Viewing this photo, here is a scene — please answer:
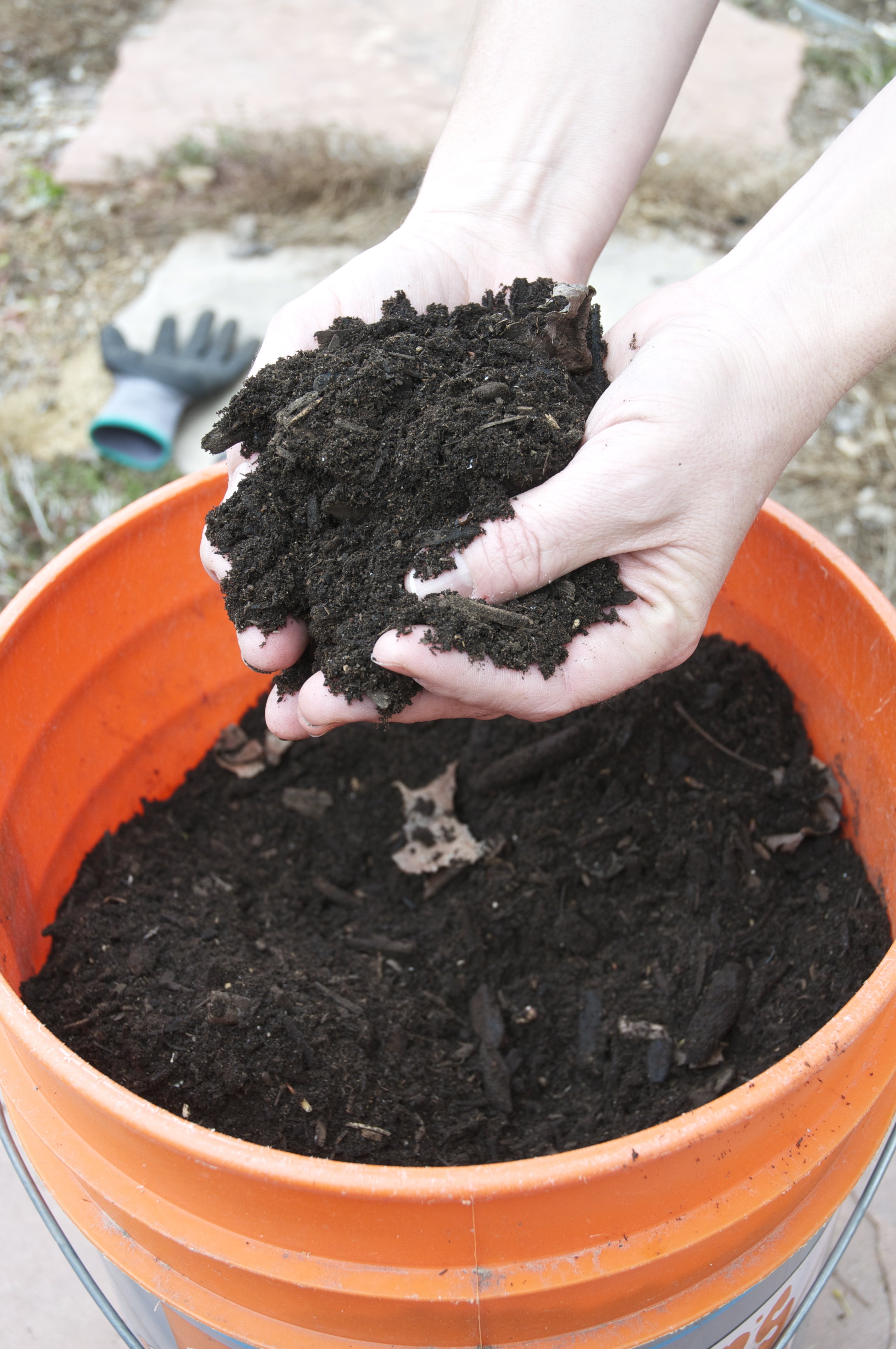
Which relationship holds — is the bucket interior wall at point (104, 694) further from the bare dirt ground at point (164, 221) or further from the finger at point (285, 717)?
the bare dirt ground at point (164, 221)

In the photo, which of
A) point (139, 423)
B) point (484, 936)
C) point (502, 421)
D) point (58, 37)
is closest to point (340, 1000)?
point (484, 936)

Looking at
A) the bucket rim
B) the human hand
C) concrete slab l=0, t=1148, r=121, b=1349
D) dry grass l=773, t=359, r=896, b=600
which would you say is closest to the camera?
the bucket rim

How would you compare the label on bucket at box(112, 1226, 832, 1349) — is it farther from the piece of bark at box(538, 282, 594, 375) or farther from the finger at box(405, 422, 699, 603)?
the piece of bark at box(538, 282, 594, 375)

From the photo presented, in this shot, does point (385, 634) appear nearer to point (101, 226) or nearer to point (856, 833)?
point (856, 833)

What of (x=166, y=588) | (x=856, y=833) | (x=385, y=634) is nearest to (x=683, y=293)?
(x=385, y=634)

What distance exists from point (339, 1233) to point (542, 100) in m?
1.56

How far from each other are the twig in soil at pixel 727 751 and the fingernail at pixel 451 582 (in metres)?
0.71

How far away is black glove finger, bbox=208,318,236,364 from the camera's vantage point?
3305mm

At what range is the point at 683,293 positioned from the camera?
132 centimetres

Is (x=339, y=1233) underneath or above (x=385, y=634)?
underneath

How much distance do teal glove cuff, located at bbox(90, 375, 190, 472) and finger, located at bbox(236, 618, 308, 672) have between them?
2053 millimetres

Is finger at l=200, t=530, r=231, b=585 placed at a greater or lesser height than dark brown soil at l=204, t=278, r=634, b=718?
lesser

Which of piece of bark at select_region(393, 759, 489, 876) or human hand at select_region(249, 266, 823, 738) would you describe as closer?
human hand at select_region(249, 266, 823, 738)

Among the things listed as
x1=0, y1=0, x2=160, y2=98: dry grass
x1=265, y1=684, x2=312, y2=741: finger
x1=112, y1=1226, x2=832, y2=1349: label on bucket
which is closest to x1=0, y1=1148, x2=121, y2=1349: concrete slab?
x1=112, y1=1226, x2=832, y2=1349: label on bucket
